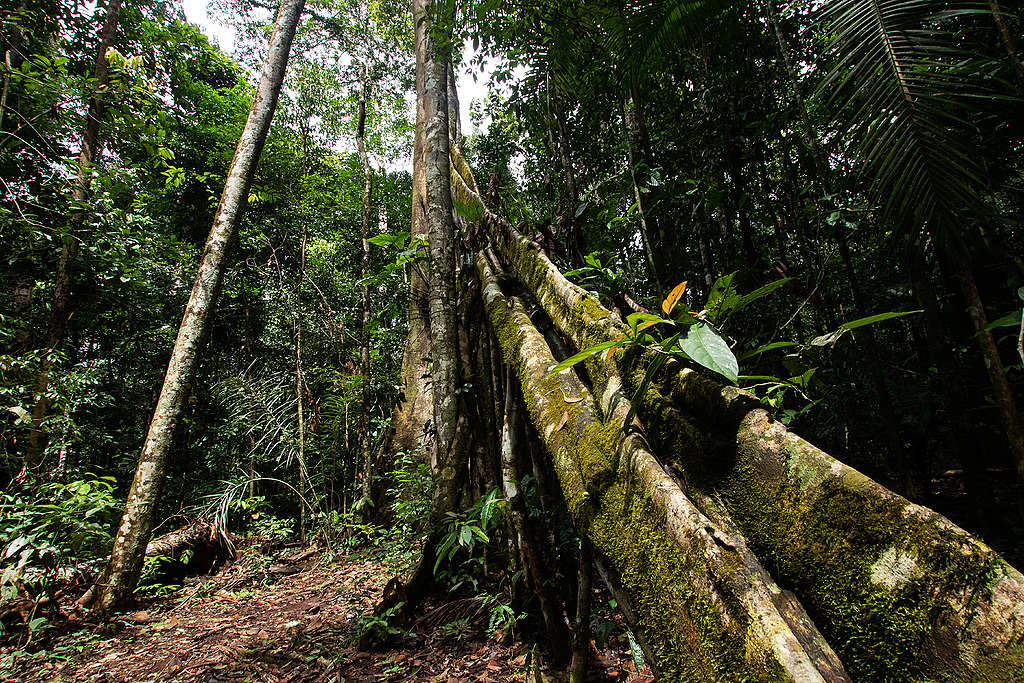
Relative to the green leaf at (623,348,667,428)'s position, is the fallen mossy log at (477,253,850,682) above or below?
below

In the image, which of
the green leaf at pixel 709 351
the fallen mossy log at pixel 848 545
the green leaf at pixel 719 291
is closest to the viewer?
the fallen mossy log at pixel 848 545

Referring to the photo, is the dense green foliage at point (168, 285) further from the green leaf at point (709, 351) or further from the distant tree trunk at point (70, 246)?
the green leaf at point (709, 351)

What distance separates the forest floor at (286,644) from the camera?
220cm

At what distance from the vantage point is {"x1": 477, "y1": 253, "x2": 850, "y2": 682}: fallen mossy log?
2.53 ft

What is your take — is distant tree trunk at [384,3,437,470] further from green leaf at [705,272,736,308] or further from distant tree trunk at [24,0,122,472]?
green leaf at [705,272,736,308]

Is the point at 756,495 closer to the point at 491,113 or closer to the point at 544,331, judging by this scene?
the point at 544,331

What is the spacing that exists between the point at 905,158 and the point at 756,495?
63.8 inches

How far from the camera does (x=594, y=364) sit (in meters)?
1.69

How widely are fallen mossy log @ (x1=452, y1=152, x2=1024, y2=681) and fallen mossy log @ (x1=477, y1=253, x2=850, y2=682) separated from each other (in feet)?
0.37

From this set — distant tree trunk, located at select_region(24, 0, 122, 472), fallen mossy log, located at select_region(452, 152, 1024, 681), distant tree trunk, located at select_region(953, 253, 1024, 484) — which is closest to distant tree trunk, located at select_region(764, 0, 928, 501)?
distant tree trunk, located at select_region(953, 253, 1024, 484)

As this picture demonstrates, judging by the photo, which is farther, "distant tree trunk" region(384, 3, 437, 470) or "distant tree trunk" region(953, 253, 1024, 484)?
"distant tree trunk" region(384, 3, 437, 470)

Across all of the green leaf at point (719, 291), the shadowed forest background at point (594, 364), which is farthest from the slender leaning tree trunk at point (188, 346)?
the green leaf at point (719, 291)

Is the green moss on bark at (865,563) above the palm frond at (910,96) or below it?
below

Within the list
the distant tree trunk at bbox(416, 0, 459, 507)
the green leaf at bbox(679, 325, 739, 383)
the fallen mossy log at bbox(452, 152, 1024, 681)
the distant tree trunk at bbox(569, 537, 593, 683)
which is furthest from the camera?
the distant tree trunk at bbox(416, 0, 459, 507)
